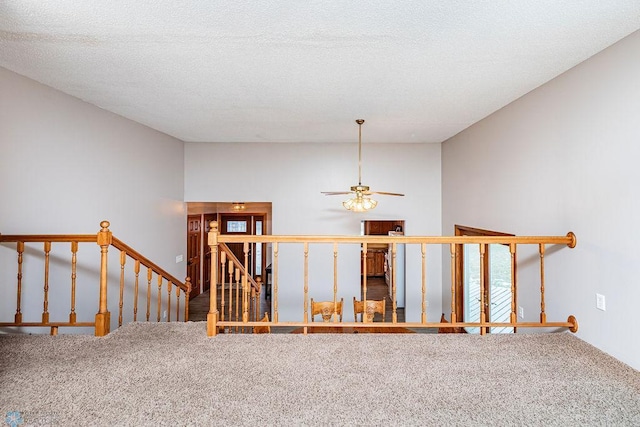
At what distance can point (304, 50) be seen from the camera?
2576 mm

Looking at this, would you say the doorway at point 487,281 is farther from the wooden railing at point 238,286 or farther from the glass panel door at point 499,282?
the wooden railing at point 238,286

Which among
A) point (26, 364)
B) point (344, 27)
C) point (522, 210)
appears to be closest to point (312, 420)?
point (26, 364)

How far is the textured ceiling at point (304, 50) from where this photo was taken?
2066 mm

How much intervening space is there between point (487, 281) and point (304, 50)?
3.66 m

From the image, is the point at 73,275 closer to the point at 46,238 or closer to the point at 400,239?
the point at 46,238

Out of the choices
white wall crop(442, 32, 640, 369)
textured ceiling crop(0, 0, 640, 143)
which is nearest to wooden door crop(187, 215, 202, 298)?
textured ceiling crop(0, 0, 640, 143)

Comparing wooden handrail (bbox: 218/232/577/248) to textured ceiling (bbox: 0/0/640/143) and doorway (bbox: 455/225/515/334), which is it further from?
textured ceiling (bbox: 0/0/640/143)

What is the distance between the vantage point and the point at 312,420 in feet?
5.47

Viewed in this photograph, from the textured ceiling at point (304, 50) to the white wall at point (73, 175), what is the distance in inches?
11.1

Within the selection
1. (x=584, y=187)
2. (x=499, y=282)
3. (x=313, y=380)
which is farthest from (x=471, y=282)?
(x=313, y=380)

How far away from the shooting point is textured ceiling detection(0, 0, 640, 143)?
2.07 m

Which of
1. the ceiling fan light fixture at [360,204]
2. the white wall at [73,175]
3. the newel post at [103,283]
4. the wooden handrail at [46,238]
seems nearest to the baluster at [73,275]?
the wooden handrail at [46,238]

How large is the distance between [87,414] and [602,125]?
3874 millimetres

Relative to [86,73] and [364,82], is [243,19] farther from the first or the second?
[86,73]
